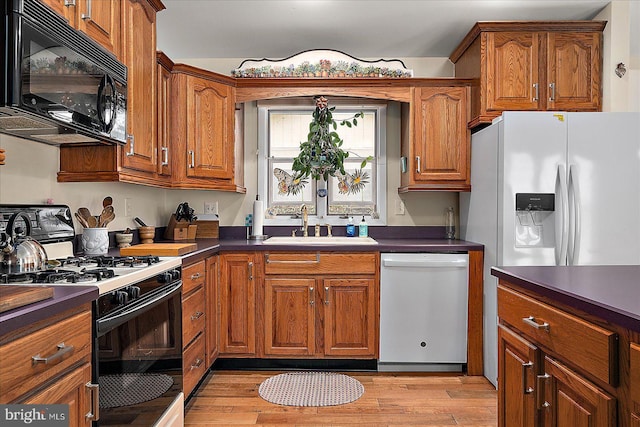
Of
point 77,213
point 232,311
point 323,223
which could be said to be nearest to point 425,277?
point 323,223

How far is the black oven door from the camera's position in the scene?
63.1 inches

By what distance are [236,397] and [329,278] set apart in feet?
3.10

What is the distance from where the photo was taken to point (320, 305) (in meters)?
3.29

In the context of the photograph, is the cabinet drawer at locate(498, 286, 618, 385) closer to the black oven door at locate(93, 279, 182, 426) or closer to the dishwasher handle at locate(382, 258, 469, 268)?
the black oven door at locate(93, 279, 182, 426)

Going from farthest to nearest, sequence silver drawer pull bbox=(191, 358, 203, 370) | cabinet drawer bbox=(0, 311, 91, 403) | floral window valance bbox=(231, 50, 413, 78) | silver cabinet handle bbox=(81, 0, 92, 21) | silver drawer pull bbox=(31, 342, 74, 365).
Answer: floral window valance bbox=(231, 50, 413, 78), silver drawer pull bbox=(191, 358, 203, 370), silver cabinet handle bbox=(81, 0, 92, 21), silver drawer pull bbox=(31, 342, 74, 365), cabinet drawer bbox=(0, 311, 91, 403)

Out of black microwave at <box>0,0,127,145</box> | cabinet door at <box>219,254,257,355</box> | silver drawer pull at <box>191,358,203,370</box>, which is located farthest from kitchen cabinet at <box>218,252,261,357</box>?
black microwave at <box>0,0,127,145</box>

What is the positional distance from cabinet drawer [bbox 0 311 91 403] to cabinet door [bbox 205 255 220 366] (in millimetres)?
1590

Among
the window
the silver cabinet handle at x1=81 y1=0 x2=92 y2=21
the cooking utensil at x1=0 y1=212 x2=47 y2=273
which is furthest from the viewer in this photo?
the window

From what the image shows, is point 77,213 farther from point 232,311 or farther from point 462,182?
point 462,182

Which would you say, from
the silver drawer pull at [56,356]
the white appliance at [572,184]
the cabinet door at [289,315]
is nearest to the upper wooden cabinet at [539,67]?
the white appliance at [572,184]

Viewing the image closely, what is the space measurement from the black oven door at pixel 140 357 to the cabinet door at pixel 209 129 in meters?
1.26

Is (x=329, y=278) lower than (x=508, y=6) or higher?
lower

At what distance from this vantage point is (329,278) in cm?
328

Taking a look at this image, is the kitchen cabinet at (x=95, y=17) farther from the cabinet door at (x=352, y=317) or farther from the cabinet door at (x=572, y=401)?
the cabinet door at (x=572, y=401)
